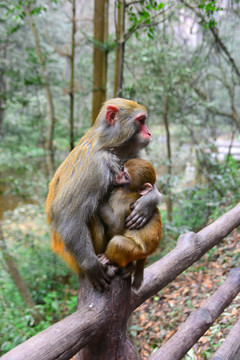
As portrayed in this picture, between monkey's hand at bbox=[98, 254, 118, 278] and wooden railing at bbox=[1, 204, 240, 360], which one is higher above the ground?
monkey's hand at bbox=[98, 254, 118, 278]

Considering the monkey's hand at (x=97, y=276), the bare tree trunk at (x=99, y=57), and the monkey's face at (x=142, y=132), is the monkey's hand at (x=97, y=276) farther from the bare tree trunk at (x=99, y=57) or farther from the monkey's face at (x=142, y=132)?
the bare tree trunk at (x=99, y=57)

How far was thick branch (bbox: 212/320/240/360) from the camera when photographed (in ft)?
8.80

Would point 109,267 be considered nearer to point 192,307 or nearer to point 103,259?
point 103,259

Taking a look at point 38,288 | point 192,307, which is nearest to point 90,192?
point 192,307

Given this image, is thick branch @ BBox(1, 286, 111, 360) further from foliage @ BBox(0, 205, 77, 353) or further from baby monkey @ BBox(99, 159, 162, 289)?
foliage @ BBox(0, 205, 77, 353)

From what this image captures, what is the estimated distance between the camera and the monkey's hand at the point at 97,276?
2199 millimetres

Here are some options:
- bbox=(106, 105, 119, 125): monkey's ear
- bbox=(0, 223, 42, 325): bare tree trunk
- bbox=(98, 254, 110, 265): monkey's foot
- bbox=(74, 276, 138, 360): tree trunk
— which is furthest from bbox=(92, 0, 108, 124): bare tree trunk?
bbox=(74, 276, 138, 360): tree trunk

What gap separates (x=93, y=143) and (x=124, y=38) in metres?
3.35

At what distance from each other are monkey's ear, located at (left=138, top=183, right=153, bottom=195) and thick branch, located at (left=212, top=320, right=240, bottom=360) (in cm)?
159

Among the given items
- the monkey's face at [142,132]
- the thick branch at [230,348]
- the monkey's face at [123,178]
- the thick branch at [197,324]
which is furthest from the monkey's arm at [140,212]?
the thick branch at [230,348]

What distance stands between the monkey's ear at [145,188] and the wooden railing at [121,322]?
69cm

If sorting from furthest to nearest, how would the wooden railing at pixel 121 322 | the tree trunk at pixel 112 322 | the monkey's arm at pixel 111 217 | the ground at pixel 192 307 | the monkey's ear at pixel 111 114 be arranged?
1. the ground at pixel 192 307
2. the monkey's ear at pixel 111 114
3. the monkey's arm at pixel 111 217
4. the tree trunk at pixel 112 322
5. the wooden railing at pixel 121 322

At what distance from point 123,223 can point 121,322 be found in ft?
2.37

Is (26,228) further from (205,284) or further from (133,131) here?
(133,131)
